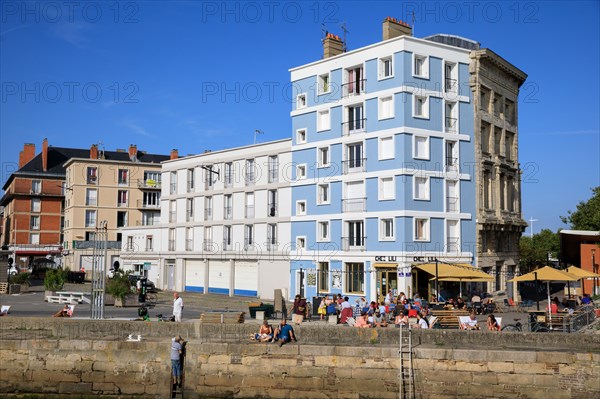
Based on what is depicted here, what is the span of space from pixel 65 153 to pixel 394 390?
241 feet

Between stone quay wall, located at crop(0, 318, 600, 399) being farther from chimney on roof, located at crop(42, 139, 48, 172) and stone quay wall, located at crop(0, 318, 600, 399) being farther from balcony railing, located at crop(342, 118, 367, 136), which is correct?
chimney on roof, located at crop(42, 139, 48, 172)

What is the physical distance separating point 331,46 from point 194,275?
806 inches

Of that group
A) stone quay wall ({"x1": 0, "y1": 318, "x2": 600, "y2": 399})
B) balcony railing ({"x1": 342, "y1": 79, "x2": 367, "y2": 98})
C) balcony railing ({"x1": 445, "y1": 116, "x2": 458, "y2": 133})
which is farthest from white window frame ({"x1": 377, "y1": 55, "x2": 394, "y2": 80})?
stone quay wall ({"x1": 0, "y1": 318, "x2": 600, "y2": 399})

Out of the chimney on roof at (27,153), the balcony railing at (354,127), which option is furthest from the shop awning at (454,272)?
the chimney on roof at (27,153)

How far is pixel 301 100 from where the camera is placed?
40344 millimetres

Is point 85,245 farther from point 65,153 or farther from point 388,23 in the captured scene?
point 388,23

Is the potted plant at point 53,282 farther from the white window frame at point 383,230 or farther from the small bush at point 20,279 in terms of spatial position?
the white window frame at point 383,230

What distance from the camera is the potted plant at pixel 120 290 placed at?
33.5 meters

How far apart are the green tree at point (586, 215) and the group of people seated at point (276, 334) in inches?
1355

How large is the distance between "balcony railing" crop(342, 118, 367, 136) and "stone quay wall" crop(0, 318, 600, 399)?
18.4 m

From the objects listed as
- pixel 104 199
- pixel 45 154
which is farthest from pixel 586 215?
pixel 45 154

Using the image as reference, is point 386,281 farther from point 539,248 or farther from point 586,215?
point 539,248

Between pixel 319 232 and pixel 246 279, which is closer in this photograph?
pixel 319 232

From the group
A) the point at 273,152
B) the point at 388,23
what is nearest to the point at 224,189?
the point at 273,152
